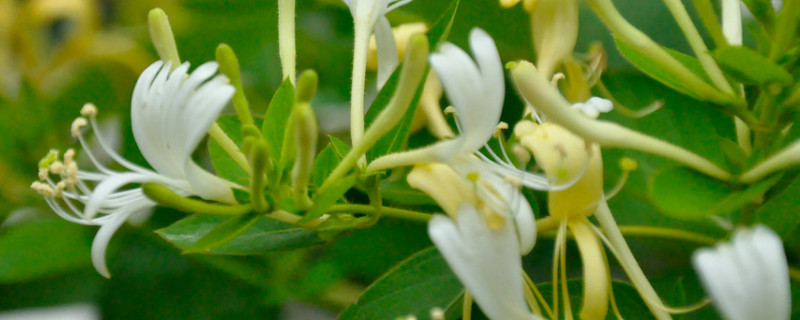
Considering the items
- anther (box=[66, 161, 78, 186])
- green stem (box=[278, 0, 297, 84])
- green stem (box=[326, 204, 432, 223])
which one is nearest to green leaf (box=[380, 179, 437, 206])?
green stem (box=[326, 204, 432, 223])

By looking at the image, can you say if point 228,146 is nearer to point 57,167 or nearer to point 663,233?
point 57,167

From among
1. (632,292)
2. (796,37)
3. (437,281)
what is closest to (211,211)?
(437,281)

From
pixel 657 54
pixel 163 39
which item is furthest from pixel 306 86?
pixel 657 54

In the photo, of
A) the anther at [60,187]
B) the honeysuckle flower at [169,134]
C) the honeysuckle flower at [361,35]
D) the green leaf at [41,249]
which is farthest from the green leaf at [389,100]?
the green leaf at [41,249]

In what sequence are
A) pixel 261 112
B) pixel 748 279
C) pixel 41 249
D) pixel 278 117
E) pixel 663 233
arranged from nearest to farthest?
pixel 748 279, pixel 278 117, pixel 663 233, pixel 41 249, pixel 261 112

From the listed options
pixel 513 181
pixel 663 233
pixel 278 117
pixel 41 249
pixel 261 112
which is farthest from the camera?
pixel 261 112

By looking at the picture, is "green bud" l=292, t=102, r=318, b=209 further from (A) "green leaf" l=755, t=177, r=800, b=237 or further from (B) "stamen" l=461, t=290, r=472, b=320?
(A) "green leaf" l=755, t=177, r=800, b=237

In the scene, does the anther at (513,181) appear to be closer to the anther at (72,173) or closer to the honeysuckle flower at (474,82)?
the honeysuckle flower at (474,82)
